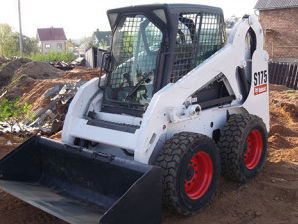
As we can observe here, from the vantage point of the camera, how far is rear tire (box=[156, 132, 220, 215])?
3.50 metres

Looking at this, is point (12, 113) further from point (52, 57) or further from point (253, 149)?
point (52, 57)

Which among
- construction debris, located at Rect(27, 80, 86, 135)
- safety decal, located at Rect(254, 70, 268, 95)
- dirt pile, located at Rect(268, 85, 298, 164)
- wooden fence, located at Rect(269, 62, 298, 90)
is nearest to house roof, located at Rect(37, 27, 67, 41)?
wooden fence, located at Rect(269, 62, 298, 90)

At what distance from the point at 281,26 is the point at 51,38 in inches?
2545

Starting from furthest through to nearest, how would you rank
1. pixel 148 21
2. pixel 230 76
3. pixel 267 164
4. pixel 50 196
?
pixel 267 164 → pixel 230 76 → pixel 148 21 → pixel 50 196

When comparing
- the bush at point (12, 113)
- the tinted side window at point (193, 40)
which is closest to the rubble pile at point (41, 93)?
the bush at point (12, 113)

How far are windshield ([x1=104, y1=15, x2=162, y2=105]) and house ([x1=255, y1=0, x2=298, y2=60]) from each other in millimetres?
22175

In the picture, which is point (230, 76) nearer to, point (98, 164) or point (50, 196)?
point (98, 164)

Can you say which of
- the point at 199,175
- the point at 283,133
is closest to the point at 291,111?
the point at 283,133

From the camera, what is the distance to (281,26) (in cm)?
2506

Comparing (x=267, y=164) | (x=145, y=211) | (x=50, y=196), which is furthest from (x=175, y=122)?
(x=267, y=164)

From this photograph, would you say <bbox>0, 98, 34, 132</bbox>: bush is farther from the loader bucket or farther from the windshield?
the windshield

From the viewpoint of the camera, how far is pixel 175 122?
12.7 ft

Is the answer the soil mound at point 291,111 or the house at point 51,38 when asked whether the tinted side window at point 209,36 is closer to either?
the soil mound at point 291,111

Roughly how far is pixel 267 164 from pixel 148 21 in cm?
283
